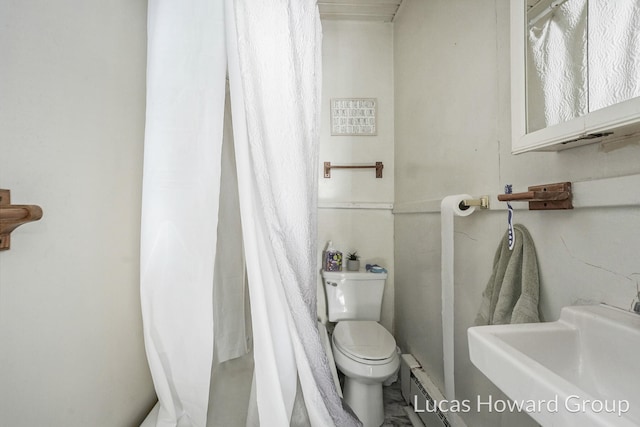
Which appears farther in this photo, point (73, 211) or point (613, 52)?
point (73, 211)

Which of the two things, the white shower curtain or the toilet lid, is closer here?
the white shower curtain

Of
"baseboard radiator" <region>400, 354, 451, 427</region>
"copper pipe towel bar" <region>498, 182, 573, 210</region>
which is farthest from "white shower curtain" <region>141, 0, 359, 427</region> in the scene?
"copper pipe towel bar" <region>498, 182, 573, 210</region>

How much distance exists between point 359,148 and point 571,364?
1741 millimetres

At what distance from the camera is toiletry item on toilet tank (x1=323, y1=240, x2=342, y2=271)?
1.89 m

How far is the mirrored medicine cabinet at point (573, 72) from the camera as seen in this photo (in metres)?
0.54

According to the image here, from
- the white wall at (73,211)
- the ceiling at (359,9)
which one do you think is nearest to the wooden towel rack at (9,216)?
the white wall at (73,211)

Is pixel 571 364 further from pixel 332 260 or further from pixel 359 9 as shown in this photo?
pixel 359 9

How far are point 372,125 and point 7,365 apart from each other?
83.8 inches

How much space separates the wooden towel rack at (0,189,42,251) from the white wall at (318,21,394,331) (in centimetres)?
159

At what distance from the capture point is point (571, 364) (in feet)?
1.90

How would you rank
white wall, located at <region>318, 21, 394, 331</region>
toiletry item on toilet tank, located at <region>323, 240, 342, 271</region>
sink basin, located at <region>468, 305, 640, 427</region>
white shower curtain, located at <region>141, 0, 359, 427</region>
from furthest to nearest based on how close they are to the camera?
white wall, located at <region>318, 21, 394, 331</region>
toiletry item on toilet tank, located at <region>323, 240, 342, 271</region>
white shower curtain, located at <region>141, 0, 359, 427</region>
sink basin, located at <region>468, 305, 640, 427</region>

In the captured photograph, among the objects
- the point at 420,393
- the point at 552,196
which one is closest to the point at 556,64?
the point at 552,196

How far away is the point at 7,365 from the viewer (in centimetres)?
61

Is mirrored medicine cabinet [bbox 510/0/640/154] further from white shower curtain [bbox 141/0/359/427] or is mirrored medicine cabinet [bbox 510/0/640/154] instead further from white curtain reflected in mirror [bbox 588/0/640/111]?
white shower curtain [bbox 141/0/359/427]
